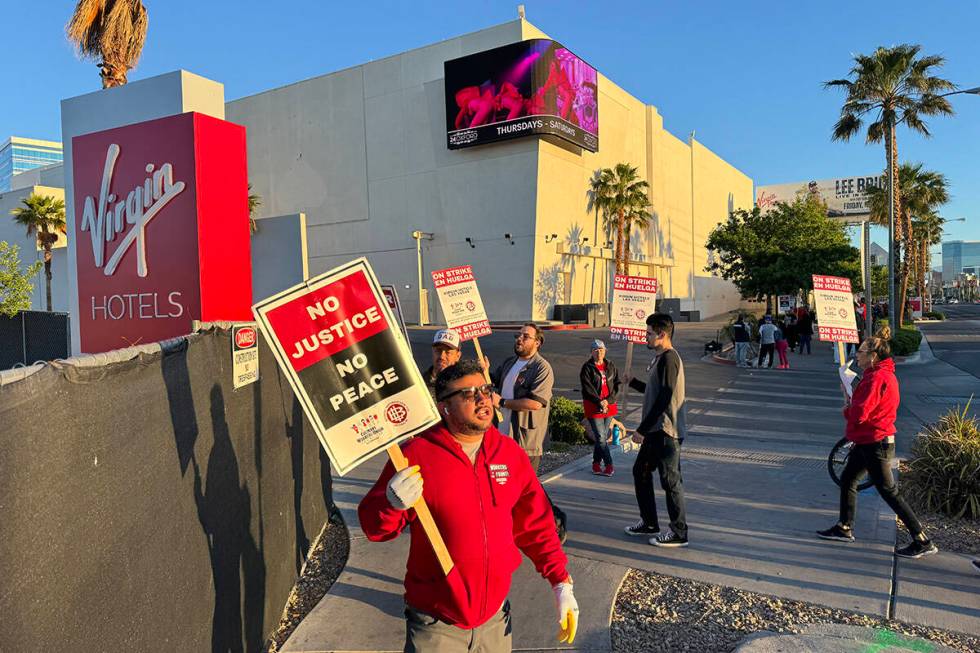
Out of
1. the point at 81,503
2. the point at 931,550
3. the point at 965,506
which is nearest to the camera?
the point at 81,503

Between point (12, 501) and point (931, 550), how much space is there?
5997mm

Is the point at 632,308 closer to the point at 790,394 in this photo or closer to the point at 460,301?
the point at 460,301

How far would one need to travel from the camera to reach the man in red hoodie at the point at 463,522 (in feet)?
8.55

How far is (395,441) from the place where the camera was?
2.83 meters

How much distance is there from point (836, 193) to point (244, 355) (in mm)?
122423

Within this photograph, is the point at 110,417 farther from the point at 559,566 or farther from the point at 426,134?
the point at 426,134

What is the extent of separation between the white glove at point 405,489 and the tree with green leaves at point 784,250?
37967 mm

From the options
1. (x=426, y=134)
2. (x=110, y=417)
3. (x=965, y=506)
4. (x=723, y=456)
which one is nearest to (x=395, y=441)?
(x=110, y=417)

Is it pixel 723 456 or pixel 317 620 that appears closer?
pixel 317 620

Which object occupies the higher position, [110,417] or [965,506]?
[110,417]

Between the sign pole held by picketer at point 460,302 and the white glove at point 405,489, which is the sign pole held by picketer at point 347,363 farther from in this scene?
the sign pole held by picketer at point 460,302

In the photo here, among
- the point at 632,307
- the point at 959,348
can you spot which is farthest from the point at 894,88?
the point at 632,307

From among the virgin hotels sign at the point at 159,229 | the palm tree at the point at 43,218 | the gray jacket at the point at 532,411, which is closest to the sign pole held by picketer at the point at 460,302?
the virgin hotels sign at the point at 159,229

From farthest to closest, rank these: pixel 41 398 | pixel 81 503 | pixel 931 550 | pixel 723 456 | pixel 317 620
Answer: pixel 723 456 < pixel 931 550 < pixel 317 620 < pixel 81 503 < pixel 41 398
